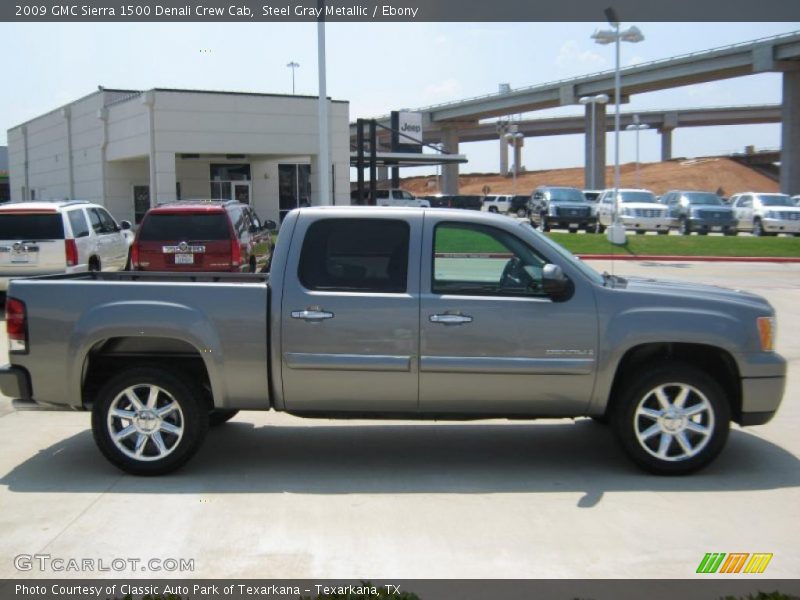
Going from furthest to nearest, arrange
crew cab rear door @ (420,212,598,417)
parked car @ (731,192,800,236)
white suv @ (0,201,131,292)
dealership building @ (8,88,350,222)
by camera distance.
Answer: dealership building @ (8,88,350,222), parked car @ (731,192,800,236), white suv @ (0,201,131,292), crew cab rear door @ (420,212,598,417)

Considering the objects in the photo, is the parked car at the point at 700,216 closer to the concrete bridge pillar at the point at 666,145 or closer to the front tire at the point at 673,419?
the front tire at the point at 673,419

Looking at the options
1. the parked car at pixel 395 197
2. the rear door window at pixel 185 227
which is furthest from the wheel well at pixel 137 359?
the parked car at pixel 395 197

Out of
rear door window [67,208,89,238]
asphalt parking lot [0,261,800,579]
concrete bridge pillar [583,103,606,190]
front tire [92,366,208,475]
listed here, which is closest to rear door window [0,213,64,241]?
rear door window [67,208,89,238]

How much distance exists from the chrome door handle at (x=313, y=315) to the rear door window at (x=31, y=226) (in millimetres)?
10024

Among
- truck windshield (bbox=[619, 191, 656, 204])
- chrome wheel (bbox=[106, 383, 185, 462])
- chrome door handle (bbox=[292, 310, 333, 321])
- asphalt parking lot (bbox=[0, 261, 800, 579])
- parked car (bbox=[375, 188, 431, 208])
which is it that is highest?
Result: parked car (bbox=[375, 188, 431, 208])

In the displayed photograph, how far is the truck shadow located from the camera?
6.05m

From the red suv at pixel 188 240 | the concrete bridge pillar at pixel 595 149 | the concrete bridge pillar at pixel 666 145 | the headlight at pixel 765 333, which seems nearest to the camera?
the headlight at pixel 765 333

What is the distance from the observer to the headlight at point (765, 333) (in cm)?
618

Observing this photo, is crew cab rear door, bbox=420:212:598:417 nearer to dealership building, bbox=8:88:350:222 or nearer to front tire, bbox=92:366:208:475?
front tire, bbox=92:366:208:475

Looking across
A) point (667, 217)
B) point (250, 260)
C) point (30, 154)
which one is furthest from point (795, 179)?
point (250, 260)

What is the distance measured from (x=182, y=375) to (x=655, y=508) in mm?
3357

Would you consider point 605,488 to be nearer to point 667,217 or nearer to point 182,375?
point 182,375

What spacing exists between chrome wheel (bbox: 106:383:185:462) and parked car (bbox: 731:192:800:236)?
3147cm

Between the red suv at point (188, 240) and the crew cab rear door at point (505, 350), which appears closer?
the crew cab rear door at point (505, 350)
